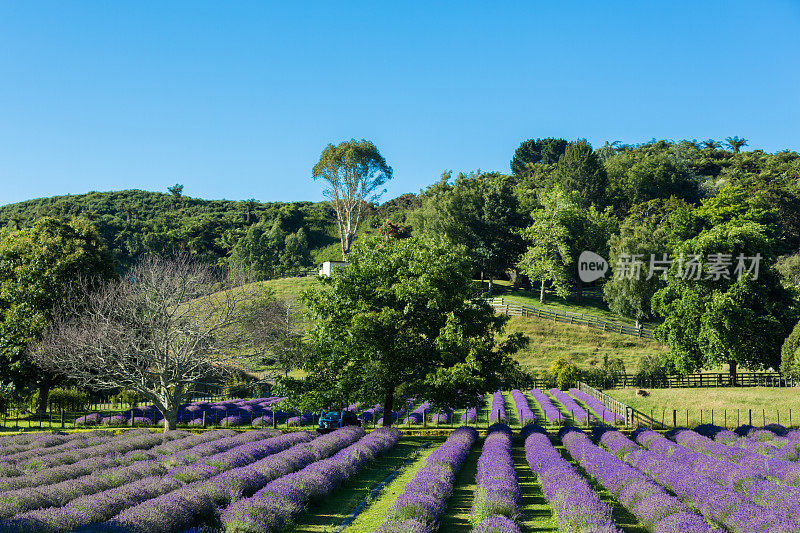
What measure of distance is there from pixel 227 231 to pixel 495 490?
3863 inches

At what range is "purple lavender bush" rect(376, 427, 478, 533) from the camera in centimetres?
1009

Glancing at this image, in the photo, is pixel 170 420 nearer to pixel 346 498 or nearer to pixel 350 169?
pixel 346 498

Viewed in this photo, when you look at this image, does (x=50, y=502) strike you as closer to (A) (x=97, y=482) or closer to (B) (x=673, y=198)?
(A) (x=97, y=482)

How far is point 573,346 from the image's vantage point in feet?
176

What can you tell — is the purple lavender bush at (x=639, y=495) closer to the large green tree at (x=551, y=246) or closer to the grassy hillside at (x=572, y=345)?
the grassy hillside at (x=572, y=345)

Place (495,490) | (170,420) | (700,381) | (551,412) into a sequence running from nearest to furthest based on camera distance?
(495,490), (170,420), (551,412), (700,381)

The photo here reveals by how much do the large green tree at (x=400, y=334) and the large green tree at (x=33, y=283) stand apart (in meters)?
17.2

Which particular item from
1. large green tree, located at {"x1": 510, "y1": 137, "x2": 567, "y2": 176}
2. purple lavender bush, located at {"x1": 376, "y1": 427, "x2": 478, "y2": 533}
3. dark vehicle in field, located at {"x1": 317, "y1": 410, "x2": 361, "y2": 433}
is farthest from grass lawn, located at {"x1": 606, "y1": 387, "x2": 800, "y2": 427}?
large green tree, located at {"x1": 510, "y1": 137, "x2": 567, "y2": 176}

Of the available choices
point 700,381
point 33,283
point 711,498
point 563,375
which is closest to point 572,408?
point 563,375

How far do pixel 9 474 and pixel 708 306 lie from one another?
40.0 meters

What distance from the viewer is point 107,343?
88.9 feet

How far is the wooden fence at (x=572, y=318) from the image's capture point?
2238 inches

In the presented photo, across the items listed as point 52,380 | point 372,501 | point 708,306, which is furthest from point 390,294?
point 708,306

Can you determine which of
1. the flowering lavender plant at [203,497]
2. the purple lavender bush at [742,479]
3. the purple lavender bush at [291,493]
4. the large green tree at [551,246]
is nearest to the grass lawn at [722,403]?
the purple lavender bush at [742,479]
